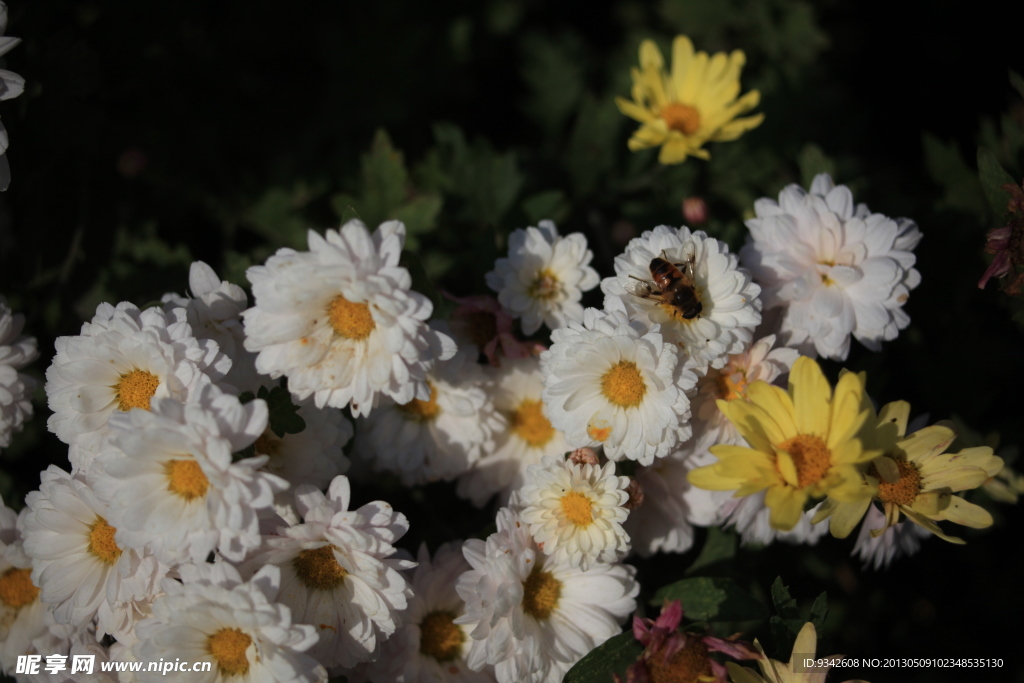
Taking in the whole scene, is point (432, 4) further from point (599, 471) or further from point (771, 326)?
point (599, 471)

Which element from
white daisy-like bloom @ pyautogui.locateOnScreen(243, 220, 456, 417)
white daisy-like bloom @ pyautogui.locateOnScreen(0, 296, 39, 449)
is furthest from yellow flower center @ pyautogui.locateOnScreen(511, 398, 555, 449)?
white daisy-like bloom @ pyautogui.locateOnScreen(0, 296, 39, 449)

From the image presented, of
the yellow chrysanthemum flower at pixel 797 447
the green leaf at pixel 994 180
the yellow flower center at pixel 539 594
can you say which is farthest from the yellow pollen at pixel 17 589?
the green leaf at pixel 994 180

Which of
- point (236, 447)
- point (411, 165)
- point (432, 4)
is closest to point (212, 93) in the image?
point (411, 165)

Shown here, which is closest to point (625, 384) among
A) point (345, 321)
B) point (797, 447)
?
point (797, 447)

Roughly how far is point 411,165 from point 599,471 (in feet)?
5.59

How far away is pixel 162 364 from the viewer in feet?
4.15

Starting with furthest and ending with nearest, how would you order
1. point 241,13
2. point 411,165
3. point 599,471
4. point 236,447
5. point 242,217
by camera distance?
point 411,165
point 241,13
point 242,217
point 599,471
point 236,447

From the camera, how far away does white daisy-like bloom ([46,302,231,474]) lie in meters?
1.26

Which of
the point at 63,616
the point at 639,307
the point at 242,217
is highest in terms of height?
the point at 639,307

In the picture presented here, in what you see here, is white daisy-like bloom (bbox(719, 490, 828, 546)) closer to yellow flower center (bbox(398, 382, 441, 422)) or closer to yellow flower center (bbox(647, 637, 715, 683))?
yellow flower center (bbox(647, 637, 715, 683))

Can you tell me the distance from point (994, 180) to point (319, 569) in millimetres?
1571

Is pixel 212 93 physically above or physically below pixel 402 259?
A: below

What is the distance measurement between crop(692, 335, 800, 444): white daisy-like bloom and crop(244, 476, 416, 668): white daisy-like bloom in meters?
0.63

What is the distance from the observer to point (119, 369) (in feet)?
4.34
